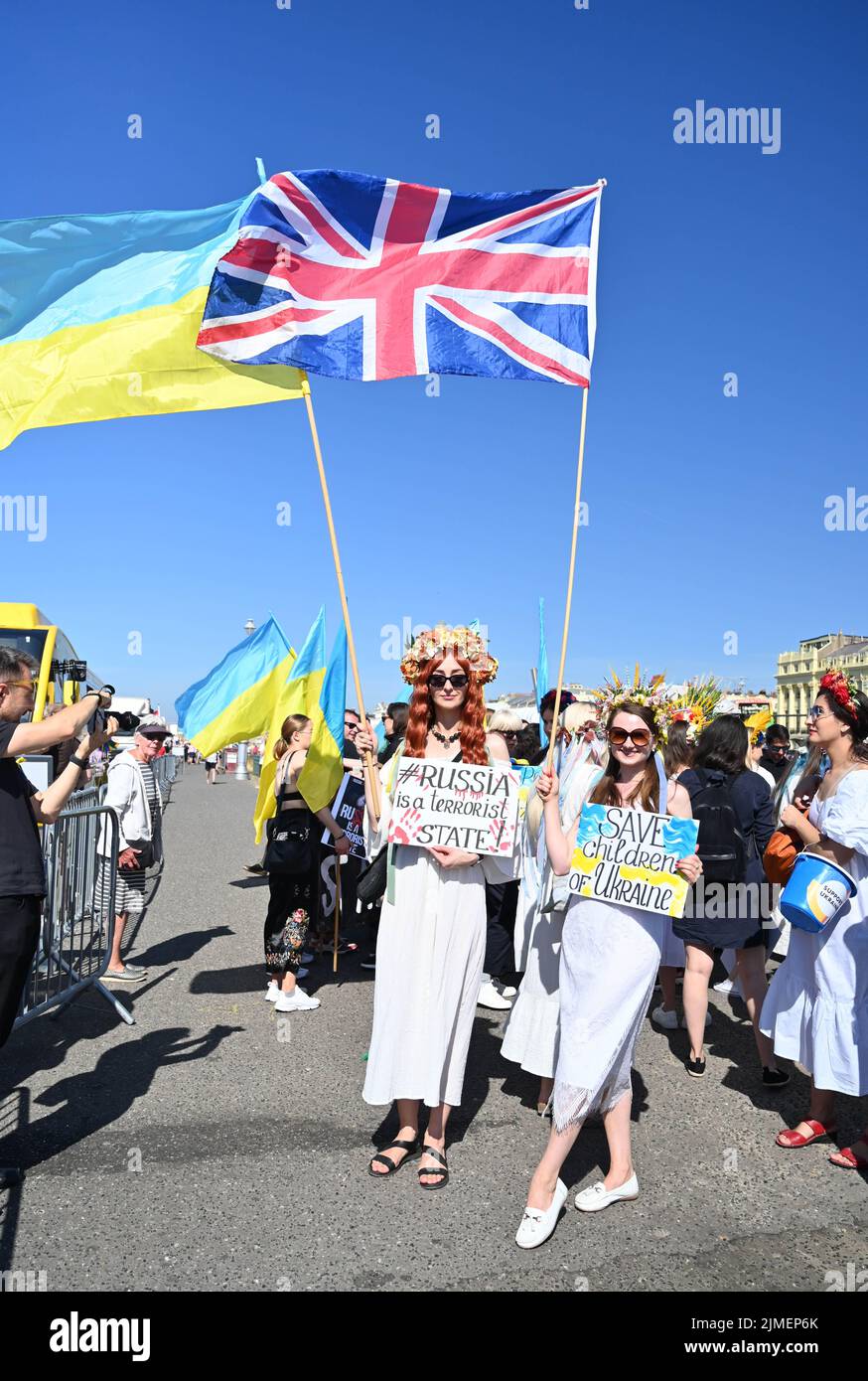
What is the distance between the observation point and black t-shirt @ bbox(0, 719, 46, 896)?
340 centimetres

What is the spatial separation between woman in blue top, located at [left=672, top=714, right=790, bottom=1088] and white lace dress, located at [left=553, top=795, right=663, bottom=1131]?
1805mm

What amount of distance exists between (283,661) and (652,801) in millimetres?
6284

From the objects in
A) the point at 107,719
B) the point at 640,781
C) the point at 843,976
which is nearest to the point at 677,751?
the point at 843,976

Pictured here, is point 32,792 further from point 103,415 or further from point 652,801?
point 652,801

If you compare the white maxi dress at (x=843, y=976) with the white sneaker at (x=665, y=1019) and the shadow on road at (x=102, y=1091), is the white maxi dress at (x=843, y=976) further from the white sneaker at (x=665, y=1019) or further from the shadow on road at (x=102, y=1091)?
the shadow on road at (x=102, y=1091)

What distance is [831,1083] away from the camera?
410cm

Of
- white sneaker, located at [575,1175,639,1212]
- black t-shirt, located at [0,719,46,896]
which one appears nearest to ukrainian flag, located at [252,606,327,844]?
black t-shirt, located at [0,719,46,896]

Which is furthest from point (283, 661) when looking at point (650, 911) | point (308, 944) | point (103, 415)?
point (650, 911)

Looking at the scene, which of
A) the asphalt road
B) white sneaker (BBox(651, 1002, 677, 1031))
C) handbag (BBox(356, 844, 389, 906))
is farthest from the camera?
white sneaker (BBox(651, 1002, 677, 1031))

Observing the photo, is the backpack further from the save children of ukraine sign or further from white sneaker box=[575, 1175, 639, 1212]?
white sneaker box=[575, 1175, 639, 1212]

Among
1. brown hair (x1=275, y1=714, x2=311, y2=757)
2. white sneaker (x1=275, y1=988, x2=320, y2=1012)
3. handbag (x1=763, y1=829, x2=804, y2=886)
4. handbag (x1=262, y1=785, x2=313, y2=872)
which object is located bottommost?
white sneaker (x1=275, y1=988, x2=320, y2=1012)

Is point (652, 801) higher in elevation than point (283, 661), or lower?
lower

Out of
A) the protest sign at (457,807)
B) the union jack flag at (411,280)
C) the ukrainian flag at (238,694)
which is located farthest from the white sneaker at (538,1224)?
the ukrainian flag at (238,694)
